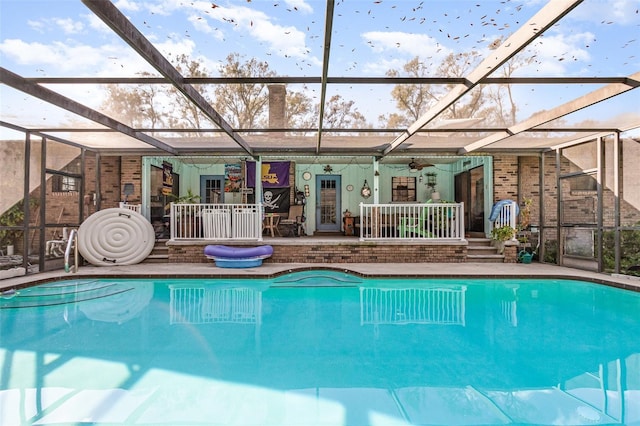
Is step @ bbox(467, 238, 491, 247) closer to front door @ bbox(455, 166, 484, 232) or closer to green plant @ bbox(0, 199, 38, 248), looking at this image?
front door @ bbox(455, 166, 484, 232)

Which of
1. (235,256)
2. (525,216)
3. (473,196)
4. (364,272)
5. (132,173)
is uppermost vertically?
(132,173)

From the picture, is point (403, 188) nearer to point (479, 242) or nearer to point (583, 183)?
point (479, 242)

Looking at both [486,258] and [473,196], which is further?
[473,196]

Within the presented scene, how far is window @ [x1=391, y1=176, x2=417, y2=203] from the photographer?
12398mm

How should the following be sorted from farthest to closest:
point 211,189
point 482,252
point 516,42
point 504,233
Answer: point 211,189 < point 482,252 < point 504,233 < point 516,42

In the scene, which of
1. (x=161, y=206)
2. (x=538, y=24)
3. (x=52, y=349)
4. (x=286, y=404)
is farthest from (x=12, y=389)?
(x=161, y=206)

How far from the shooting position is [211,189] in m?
12.2

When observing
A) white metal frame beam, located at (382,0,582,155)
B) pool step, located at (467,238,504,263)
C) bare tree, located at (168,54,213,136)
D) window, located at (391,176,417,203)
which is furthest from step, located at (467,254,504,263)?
bare tree, located at (168,54,213,136)

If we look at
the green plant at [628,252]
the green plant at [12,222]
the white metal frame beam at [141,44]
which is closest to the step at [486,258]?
Result: the green plant at [628,252]

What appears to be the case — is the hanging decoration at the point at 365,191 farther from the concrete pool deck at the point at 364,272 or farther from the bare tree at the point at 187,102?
the bare tree at the point at 187,102

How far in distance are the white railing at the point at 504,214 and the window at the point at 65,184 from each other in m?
10.0

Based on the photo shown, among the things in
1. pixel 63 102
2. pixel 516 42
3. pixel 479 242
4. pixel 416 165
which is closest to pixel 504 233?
pixel 479 242

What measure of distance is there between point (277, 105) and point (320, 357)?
145 inches

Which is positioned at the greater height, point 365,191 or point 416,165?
point 416,165
